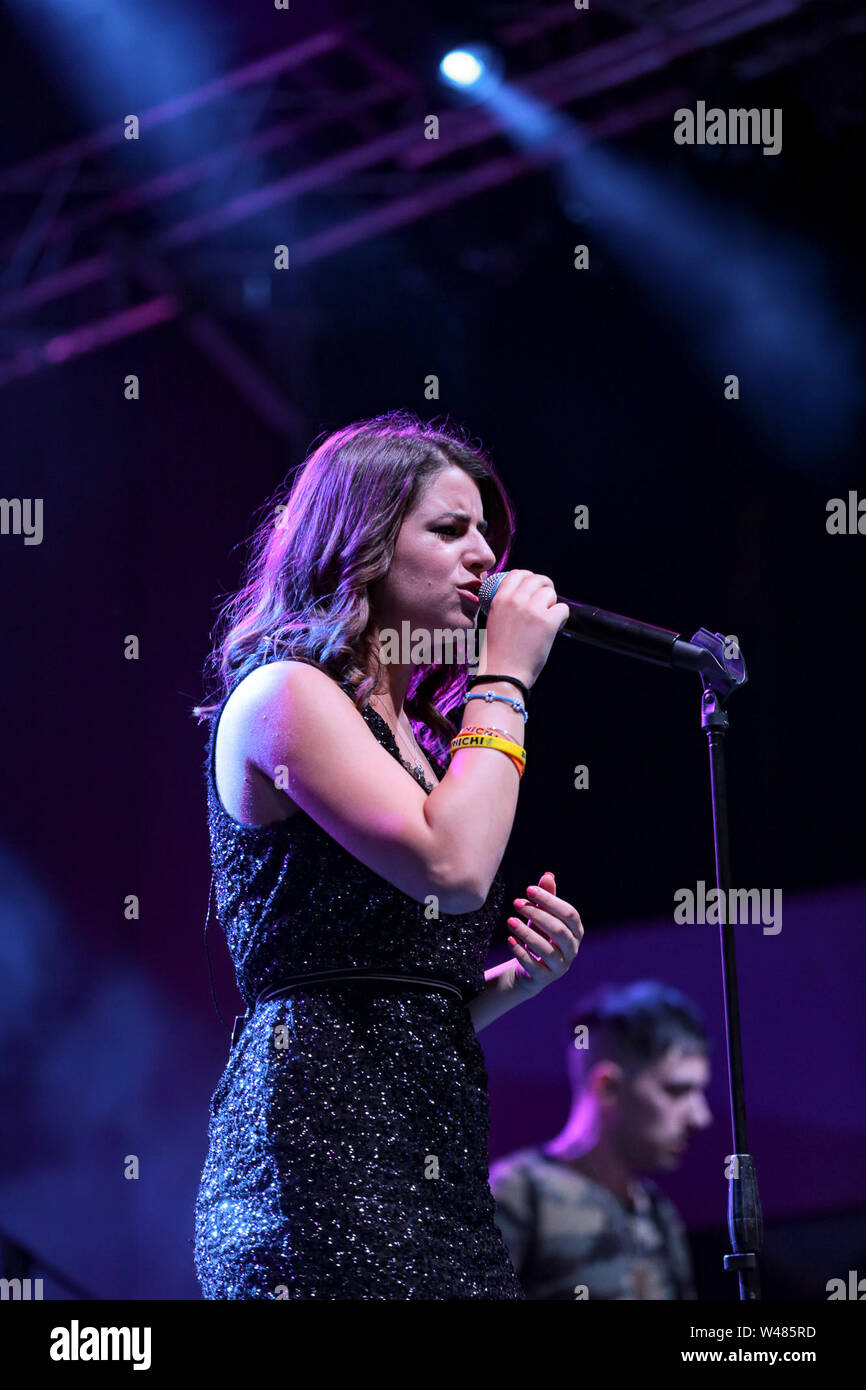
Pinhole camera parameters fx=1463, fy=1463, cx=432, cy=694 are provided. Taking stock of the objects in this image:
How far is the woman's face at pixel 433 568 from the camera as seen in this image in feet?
5.36

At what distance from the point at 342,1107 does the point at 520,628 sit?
0.52 meters

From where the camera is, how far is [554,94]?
364 cm

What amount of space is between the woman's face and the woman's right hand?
8cm

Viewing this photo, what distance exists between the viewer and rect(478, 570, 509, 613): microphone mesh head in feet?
5.24

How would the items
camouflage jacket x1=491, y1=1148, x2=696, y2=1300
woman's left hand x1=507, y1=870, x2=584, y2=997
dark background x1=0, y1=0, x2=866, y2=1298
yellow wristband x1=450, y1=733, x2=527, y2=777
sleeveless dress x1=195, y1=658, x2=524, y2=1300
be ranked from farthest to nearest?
dark background x1=0, y1=0, x2=866, y2=1298, camouflage jacket x1=491, y1=1148, x2=696, y2=1300, woman's left hand x1=507, y1=870, x2=584, y2=997, yellow wristband x1=450, y1=733, x2=527, y2=777, sleeveless dress x1=195, y1=658, x2=524, y2=1300

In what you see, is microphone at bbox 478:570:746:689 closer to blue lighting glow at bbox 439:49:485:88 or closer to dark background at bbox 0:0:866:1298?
dark background at bbox 0:0:866:1298

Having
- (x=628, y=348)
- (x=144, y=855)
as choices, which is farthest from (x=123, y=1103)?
(x=628, y=348)

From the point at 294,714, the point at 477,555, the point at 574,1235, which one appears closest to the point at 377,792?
the point at 294,714

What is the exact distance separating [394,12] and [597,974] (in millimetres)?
2517

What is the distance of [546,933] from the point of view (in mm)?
1568

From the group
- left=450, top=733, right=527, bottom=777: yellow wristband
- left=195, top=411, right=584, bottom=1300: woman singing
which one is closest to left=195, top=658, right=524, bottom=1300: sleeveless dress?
left=195, top=411, right=584, bottom=1300: woman singing

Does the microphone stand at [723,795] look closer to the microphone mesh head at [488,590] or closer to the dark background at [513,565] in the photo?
the microphone mesh head at [488,590]

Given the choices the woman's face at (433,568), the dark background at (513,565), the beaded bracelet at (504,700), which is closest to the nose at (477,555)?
the woman's face at (433,568)

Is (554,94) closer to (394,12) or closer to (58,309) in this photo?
(394,12)
